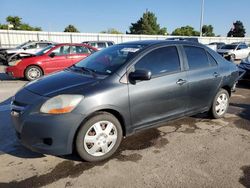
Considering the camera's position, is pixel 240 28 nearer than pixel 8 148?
No

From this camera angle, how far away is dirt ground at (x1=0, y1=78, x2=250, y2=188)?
2883 mm

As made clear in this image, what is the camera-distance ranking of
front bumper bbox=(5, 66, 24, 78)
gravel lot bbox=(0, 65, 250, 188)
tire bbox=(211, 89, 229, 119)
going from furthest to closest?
1. front bumper bbox=(5, 66, 24, 78)
2. tire bbox=(211, 89, 229, 119)
3. gravel lot bbox=(0, 65, 250, 188)

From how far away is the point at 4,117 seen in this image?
199 inches

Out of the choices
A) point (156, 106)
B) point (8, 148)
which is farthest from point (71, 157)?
point (156, 106)

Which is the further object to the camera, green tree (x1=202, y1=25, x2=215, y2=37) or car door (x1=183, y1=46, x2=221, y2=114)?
green tree (x1=202, y1=25, x2=215, y2=37)

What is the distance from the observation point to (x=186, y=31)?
78.8m

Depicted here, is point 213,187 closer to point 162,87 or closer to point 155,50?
point 162,87

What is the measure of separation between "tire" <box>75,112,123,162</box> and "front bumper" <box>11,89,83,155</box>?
0.42 feet

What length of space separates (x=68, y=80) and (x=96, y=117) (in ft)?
2.38

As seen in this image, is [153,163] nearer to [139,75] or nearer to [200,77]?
[139,75]

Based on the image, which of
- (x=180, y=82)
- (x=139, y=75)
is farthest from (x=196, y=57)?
(x=139, y=75)

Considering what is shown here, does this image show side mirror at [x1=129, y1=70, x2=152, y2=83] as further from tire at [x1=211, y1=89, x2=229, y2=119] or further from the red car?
the red car

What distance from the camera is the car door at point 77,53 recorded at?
10.3 metres

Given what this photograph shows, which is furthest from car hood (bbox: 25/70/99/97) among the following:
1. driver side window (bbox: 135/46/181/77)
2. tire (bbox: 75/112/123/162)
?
driver side window (bbox: 135/46/181/77)
